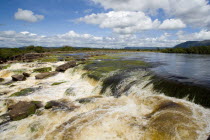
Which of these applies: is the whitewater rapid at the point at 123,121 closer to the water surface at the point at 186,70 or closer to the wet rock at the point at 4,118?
→ the wet rock at the point at 4,118

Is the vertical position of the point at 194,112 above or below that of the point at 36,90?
above

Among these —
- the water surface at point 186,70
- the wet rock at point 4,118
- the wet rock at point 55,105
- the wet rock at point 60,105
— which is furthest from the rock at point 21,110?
the water surface at point 186,70

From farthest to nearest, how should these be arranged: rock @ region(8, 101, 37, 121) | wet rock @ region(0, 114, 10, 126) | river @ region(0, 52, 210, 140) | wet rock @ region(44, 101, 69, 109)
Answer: wet rock @ region(44, 101, 69, 109)
rock @ region(8, 101, 37, 121)
wet rock @ region(0, 114, 10, 126)
river @ region(0, 52, 210, 140)

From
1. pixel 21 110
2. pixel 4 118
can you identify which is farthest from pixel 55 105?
pixel 4 118

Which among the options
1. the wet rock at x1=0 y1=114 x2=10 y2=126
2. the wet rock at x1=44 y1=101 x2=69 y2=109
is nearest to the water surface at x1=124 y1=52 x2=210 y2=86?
the wet rock at x1=44 y1=101 x2=69 y2=109

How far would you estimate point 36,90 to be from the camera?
20562mm

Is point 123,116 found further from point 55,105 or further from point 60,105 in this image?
point 55,105

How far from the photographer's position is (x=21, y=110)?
13.9m

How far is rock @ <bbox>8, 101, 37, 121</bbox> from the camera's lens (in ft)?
43.4

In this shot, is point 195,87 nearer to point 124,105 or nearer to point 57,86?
point 124,105

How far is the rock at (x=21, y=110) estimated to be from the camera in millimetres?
13227

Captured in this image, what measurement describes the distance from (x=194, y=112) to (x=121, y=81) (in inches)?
423

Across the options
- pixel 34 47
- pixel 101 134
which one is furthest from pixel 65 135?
pixel 34 47

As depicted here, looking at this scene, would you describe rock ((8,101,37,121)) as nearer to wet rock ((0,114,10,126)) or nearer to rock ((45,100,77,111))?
wet rock ((0,114,10,126))
